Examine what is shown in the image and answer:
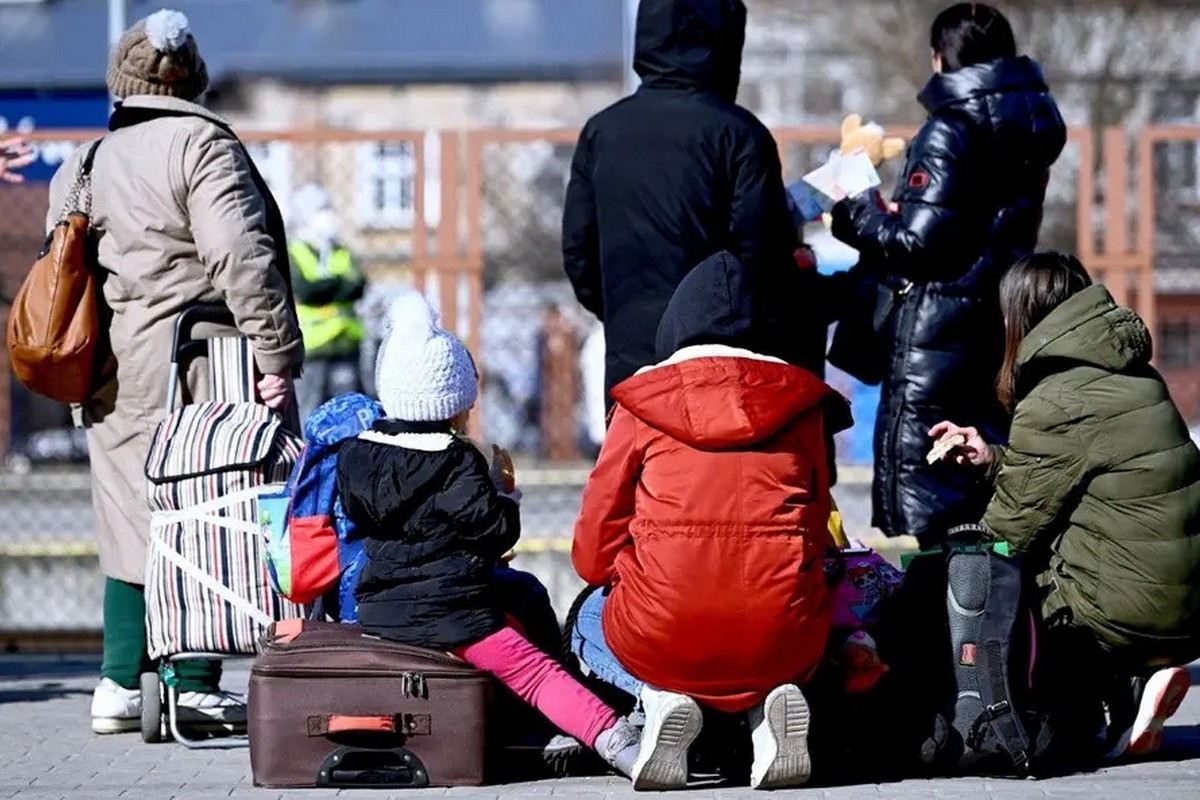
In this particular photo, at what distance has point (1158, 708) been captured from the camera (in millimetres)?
5945

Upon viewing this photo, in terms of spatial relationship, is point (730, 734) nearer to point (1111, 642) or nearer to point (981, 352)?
point (1111, 642)

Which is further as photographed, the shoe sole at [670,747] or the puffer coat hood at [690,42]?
the puffer coat hood at [690,42]

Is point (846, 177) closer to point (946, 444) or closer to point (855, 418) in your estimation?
point (946, 444)

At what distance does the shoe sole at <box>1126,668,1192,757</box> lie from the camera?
592cm

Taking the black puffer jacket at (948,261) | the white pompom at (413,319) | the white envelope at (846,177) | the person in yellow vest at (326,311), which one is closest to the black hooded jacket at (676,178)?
the white envelope at (846,177)

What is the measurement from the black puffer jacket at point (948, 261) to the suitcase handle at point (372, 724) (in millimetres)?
1804

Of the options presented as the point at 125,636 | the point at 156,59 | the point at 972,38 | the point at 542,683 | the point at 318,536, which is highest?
the point at 972,38

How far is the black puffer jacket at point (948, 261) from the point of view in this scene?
21.6 ft

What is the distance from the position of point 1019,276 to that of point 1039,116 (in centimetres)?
82

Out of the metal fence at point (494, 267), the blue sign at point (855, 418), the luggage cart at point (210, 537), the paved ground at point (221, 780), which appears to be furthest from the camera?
the blue sign at point (855, 418)

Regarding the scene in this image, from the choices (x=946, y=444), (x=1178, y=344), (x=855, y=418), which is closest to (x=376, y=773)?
(x=946, y=444)

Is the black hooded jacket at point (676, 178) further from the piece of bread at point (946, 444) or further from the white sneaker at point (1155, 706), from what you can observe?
the white sneaker at point (1155, 706)

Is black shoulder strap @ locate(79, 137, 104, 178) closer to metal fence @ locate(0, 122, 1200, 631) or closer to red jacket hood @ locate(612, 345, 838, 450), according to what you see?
red jacket hood @ locate(612, 345, 838, 450)

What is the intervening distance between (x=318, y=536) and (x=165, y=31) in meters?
1.71
